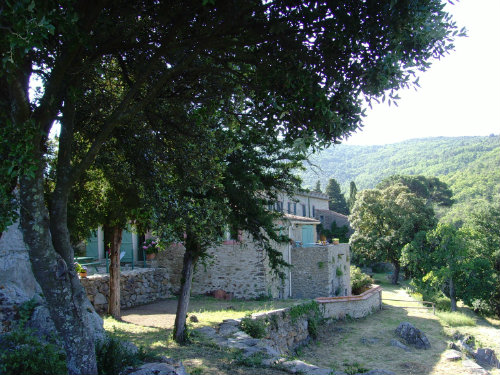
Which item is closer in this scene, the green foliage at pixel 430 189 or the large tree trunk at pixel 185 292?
the large tree trunk at pixel 185 292

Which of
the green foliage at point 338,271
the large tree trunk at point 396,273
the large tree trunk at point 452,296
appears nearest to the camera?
the green foliage at point 338,271

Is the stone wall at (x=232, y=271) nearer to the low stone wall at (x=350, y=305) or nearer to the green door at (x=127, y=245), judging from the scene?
the green door at (x=127, y=245)

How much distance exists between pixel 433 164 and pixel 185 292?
131 metres

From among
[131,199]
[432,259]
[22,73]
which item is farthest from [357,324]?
[22,73]

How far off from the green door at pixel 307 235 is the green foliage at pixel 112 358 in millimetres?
20604

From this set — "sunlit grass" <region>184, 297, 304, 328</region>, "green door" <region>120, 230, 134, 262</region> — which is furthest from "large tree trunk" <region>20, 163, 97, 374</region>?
"green door" <region>120, 230, 134, 262</region>

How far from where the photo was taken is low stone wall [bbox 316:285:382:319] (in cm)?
2003

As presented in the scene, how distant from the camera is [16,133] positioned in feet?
14.4

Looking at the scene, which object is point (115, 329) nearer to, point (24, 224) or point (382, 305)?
point (24, 224)

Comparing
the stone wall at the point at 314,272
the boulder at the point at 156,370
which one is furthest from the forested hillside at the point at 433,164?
the boulder at the point at 156,370

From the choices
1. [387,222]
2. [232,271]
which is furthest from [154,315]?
[387,222]

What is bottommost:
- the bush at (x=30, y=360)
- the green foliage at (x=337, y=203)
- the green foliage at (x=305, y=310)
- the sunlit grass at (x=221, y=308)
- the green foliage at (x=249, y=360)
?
the green foliage at (x=305, y=310)

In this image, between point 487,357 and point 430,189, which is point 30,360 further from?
point 430,189

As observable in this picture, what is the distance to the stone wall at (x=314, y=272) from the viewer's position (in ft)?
75.6
